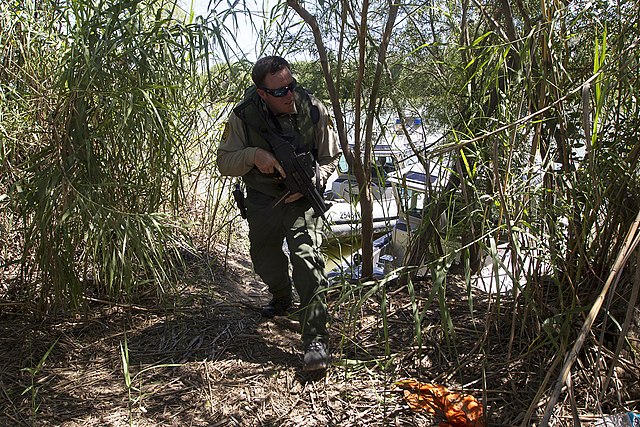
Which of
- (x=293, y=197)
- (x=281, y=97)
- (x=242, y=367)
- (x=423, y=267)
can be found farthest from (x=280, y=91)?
(x=242, y=367)

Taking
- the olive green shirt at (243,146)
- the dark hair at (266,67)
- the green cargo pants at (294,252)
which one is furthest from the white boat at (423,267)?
the dark hair at (266,67)

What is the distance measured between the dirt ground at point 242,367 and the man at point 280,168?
0.71ft

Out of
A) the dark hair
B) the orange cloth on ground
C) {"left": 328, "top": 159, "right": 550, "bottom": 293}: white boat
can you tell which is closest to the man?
the dark hair

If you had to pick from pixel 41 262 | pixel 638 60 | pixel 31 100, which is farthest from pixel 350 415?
pixel 31 100

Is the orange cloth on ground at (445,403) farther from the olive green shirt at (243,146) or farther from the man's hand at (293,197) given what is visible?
the olive green shirt at (243,146)

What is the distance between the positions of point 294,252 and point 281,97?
658 mm

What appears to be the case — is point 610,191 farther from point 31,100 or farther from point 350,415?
point 31,100

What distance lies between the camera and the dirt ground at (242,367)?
2172 mm

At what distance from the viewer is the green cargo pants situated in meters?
2.52

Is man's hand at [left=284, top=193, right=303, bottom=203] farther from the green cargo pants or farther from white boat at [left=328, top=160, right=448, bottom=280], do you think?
white boat at [left=328, top=160, right=448, bottom=280]

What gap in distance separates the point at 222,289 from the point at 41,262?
113 cm

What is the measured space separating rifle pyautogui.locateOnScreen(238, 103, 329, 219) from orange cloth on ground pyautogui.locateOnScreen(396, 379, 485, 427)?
2.86ft

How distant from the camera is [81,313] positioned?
9.30 feet

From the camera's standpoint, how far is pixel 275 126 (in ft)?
8.82
